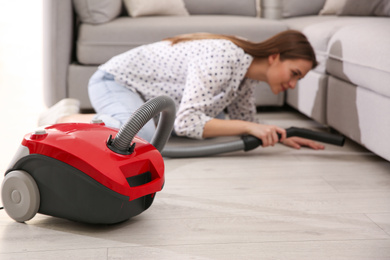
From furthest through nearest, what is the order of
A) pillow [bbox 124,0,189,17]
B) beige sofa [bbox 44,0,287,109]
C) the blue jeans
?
pillow [bbox 124,0,189,17]
beige sofa [bbox 44,0,287,109]
the blue jeans

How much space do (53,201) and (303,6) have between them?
2.21m

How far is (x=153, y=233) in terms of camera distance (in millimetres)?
1142

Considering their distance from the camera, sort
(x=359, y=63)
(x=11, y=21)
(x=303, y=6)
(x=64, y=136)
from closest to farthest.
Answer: (x=64, y=136), (x=359, y=63), (x=303, y=6), (x=11, y=21)

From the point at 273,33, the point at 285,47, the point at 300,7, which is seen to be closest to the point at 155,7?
the point at 273,33

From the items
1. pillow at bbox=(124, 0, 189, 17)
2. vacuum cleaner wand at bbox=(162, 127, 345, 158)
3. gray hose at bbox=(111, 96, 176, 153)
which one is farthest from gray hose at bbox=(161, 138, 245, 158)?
pillow at bbox=(124, 0, 189, 17)

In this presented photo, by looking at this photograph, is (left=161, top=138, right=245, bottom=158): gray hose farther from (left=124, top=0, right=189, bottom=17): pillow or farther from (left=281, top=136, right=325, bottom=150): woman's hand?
(left=124, top=0, right=189, bottom=17): pillow

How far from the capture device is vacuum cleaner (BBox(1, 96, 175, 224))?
1054mm

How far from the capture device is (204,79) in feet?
5.68

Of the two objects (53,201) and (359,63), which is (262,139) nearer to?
(359,63)

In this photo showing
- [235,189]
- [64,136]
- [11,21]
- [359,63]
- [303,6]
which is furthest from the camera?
[11,21]

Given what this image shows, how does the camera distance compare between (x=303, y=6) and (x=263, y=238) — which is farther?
(x=303, y=6)

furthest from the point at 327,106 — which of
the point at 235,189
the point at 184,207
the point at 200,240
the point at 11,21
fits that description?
the point at 11,21

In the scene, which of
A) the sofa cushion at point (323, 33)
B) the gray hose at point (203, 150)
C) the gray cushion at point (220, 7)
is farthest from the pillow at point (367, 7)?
the gray hose at point (203, 150)

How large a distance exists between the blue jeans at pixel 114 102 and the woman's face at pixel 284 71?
46 cm
